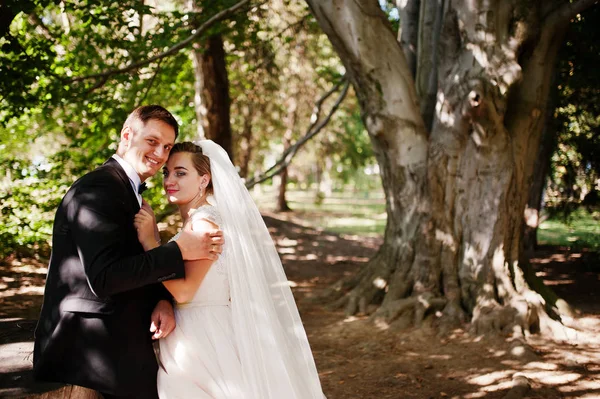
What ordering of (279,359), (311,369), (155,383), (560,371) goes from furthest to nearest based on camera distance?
(560,371)
(311,369)
(279,359)
(155,383)

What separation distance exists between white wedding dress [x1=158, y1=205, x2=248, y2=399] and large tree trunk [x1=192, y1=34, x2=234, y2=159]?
30.4ft

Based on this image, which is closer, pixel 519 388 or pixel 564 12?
pixel 519 388

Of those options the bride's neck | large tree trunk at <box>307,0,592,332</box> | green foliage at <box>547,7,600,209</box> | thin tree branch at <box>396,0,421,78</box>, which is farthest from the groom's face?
green foliage at <box>547,7,600,209</box>

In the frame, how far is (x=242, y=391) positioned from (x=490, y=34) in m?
5.44

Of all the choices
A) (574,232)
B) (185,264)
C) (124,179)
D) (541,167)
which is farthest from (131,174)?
(574,232)

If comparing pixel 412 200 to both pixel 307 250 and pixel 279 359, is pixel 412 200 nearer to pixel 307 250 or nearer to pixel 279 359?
pixel 279 359

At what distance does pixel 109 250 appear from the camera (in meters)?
2.61

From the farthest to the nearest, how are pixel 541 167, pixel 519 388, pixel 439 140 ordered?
pixel 541 167, pixel 439 140, pixel 519 388

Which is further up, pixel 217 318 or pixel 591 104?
pixel 591 104

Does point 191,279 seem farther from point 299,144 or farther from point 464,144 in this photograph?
point 299,144

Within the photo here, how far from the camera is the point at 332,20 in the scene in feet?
22.4

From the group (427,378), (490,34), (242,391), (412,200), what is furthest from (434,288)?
(242,391)

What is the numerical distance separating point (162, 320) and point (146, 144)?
3.06 ft

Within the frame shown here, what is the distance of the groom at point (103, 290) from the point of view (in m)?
2.61
